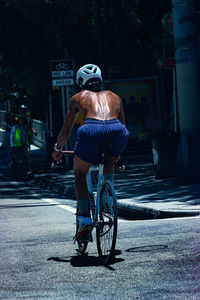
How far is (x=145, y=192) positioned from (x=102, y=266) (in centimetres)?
634

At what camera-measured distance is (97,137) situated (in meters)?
6.34

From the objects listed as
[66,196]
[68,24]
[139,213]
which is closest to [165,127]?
[68,24]

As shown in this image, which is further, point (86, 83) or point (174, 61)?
point (174, 61)

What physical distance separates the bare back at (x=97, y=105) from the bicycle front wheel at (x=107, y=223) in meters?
0.62

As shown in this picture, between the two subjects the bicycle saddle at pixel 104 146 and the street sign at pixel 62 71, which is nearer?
the bicycle saddle at pixel 104 146

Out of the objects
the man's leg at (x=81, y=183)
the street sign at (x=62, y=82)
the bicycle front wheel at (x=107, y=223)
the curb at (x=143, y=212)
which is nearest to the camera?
the bicycle front wheel at (x=107, y=223)

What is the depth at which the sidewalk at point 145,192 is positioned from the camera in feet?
32.1

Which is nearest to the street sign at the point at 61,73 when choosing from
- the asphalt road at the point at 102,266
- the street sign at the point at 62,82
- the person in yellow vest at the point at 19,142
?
the street sign at the point at 62,82

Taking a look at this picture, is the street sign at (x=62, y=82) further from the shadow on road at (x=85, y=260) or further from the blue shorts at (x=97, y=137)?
the blue shorts at (x=97, y=137)

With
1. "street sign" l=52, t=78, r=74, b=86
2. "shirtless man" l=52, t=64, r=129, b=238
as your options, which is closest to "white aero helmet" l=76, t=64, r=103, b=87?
"shirtless man" l=52, t=64, r=129, b=238

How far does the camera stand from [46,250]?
23.8 feet

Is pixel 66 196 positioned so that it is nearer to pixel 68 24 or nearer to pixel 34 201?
pixel 34 201

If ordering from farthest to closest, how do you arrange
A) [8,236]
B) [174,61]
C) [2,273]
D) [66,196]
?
[66,196] < [174,61] < [8,236] < [2,273]

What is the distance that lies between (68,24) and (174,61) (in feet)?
24.6
